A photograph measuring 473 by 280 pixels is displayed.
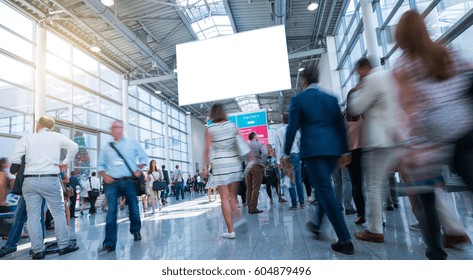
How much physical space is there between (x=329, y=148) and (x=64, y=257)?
2.48 metres

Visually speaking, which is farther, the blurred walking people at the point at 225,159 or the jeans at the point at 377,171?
the blurred walking people at the point at 225,159

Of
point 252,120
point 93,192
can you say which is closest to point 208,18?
point 252,120

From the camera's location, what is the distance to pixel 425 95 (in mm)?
1182

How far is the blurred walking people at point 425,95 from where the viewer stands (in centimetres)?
115

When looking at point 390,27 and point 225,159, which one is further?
point 390,27

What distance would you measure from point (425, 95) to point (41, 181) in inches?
118

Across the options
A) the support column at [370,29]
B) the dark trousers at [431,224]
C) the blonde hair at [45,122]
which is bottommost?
the dark trousers at [431,224]

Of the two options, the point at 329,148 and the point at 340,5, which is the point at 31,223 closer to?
the point at 329,148

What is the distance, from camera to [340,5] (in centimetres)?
877

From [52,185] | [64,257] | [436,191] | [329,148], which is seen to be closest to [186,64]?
[52,185]

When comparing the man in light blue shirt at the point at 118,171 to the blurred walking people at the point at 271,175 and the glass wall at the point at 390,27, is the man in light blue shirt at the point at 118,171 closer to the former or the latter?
the glass wall at the point at 390,27

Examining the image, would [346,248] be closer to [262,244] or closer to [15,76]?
[262,244]

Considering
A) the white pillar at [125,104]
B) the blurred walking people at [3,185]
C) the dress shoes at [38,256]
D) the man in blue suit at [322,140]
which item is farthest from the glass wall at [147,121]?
the man in blue suit at [322,140]

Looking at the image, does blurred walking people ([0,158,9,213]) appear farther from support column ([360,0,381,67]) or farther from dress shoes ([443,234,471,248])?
support column ([360,0,381,67])
